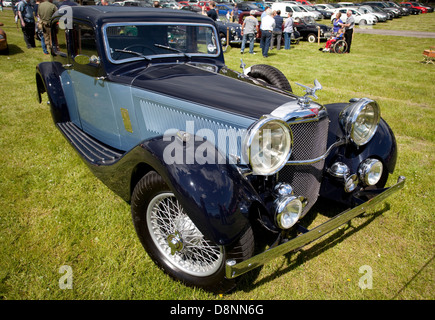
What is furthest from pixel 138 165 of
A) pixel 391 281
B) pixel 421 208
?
pixel 421 208

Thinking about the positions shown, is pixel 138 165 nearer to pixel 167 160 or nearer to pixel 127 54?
pixel 167 160

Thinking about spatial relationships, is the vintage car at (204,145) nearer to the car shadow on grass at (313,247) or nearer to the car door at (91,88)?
the car door at (91,88)

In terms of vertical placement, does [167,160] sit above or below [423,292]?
above

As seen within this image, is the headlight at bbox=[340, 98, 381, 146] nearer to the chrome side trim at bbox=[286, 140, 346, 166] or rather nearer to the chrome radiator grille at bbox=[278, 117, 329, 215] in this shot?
the chrome side trim at bbox=[286, 140, 346, 166]

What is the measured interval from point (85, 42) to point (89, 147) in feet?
3.71

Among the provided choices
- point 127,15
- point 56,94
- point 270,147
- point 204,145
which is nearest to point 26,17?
point 56,94

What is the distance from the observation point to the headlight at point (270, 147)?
6.48ft

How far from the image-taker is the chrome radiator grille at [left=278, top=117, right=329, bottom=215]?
227 centimetres

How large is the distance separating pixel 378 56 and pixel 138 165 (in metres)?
14.2

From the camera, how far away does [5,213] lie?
2977 mm

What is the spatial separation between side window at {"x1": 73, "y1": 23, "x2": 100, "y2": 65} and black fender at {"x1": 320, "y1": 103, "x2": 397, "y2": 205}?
7.89ft

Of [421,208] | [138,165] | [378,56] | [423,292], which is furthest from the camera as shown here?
[378,56]

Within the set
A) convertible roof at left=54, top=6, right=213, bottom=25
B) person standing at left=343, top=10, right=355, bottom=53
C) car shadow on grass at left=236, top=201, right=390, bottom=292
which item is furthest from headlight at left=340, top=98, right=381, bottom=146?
person standing at left=343, top=10, right=355, bottom=53

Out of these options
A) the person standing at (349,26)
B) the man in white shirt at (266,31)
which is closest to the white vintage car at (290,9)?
the person standing at (349,26)
